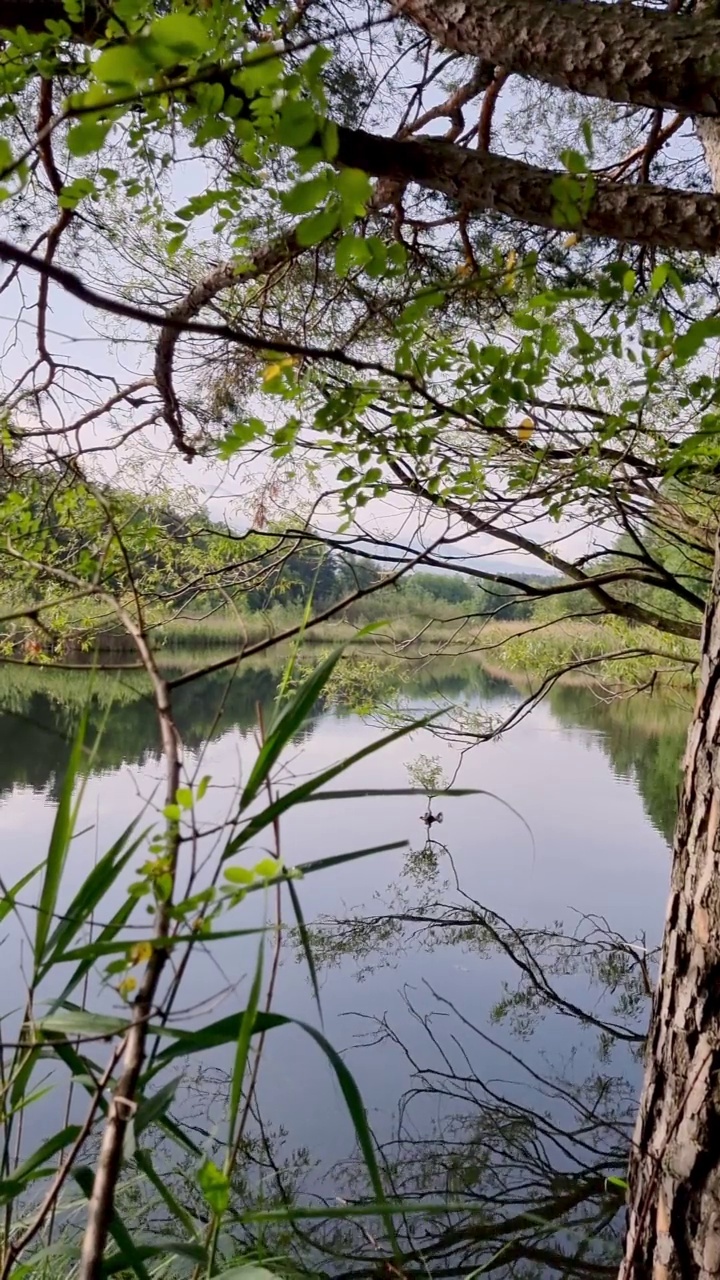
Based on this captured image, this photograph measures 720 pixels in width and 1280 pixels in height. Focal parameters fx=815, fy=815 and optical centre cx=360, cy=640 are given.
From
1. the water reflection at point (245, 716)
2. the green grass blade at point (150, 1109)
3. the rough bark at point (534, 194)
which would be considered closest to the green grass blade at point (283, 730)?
the green grass blade at point (150, 1109)

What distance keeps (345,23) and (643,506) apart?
116 centimetres

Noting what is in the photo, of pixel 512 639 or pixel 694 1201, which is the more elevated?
pixel 512 639

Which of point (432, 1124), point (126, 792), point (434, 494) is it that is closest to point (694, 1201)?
point (434, 494)

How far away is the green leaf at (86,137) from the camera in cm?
28

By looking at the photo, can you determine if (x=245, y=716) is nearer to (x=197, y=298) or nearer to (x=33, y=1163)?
(x=197, y=298)

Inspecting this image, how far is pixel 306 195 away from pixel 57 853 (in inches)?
12.4

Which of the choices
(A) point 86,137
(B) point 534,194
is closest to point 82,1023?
(A) point 86,137

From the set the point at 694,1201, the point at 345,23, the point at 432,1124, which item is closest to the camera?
the point at 694,1201

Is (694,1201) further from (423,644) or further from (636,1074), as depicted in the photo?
(423,644)

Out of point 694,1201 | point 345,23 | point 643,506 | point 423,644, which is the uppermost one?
point 345,23

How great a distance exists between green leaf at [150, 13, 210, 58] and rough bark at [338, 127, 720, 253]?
0.78 meters

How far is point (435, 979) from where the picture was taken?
86.8 inches

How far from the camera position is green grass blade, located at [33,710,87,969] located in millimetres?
379

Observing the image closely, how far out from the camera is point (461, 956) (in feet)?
7.70
